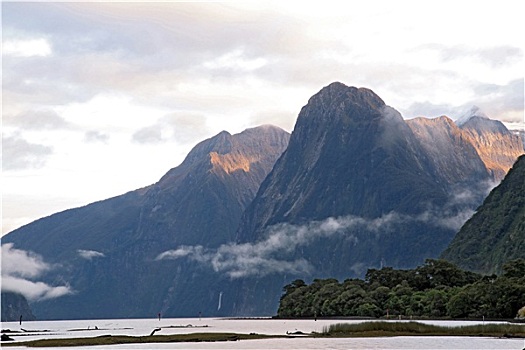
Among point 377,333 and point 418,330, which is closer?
point 377,333

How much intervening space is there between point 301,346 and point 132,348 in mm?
27335

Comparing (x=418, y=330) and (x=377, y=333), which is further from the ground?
(x=377, y=333)

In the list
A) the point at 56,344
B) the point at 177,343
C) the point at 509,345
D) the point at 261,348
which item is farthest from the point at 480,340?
the point at 56,344

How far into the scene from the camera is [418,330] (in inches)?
6555

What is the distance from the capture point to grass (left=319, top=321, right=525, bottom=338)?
6004 inches

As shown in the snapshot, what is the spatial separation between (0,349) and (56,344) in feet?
47.5

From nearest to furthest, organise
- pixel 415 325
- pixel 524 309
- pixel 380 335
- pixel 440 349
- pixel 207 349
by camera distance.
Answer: pixel 440 349, pixel 207 349, pixel 380 335, pixel 415 325, pixel 524 309

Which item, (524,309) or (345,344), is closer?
(345,344)

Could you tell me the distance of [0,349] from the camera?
5906 inches

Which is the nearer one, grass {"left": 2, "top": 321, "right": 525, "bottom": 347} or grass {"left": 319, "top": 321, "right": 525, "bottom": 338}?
grass {"left": 319, "top": 321, "right": 525, "bottom": 338}

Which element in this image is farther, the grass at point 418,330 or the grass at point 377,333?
the grass at point 377,333

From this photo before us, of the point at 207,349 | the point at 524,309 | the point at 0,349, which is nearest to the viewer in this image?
the point at 207,349

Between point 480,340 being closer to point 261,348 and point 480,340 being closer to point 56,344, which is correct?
point 261,348

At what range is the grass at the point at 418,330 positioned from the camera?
152m
